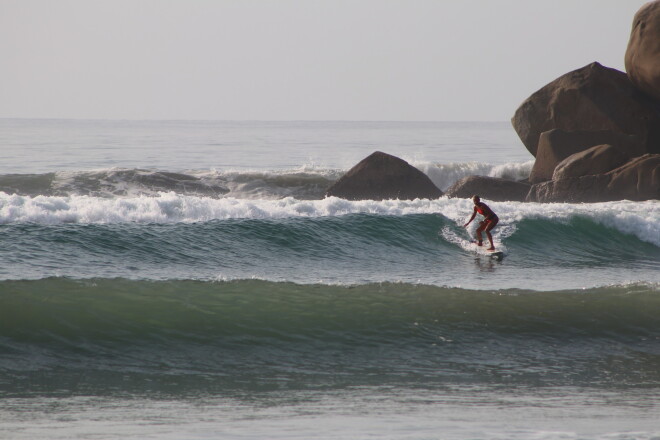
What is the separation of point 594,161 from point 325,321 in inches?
505

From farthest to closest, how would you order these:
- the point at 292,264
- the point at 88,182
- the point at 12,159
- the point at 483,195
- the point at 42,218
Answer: the point at 12,159 < the point at 88,182 < the point at 483,195 < the point at 42,218 < the point at 292,264

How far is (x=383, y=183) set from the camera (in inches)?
886

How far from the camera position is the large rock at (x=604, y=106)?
929 inches

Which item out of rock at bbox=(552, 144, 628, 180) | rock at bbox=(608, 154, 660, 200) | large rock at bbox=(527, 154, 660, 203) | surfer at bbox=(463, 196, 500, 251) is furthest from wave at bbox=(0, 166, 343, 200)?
surfer at bbox=(463, 196, 500, 251)

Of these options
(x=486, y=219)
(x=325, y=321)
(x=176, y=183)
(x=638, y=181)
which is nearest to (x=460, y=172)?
(x=176, y=183)

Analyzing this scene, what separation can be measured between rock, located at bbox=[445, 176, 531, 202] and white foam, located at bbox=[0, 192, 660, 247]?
1.93 m

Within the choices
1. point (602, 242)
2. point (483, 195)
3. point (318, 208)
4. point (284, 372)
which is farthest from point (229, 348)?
point (483, 195)

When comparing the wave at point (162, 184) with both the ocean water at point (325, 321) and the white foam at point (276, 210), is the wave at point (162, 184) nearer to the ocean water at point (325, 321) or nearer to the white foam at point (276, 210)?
the white foam at point (276, 210)

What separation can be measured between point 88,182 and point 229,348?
750 inches

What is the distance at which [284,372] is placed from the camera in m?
9.11

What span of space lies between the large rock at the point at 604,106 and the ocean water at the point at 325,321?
4029 millimetres

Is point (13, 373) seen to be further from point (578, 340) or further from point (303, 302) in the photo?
point (578, 340)

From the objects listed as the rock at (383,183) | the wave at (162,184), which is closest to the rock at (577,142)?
the rock at (383,183)

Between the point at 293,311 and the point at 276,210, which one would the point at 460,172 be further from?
the point at 293,311
